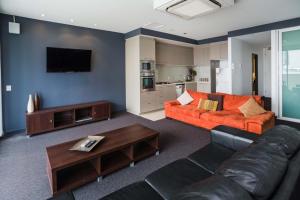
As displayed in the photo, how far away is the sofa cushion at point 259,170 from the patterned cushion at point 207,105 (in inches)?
122

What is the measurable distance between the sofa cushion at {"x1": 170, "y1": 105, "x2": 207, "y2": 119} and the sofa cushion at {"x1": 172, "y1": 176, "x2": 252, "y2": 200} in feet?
10.6

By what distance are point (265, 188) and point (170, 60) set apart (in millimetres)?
6233

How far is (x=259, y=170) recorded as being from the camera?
915 mm

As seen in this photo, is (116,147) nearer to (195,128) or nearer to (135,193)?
(135,193)

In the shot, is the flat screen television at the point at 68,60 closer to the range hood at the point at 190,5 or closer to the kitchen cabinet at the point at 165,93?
the kitchen cabinet at the point at 165,93

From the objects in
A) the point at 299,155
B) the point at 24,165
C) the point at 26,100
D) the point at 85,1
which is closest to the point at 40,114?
the point at 26,100

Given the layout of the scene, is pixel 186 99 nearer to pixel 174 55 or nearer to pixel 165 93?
pixel 165 93

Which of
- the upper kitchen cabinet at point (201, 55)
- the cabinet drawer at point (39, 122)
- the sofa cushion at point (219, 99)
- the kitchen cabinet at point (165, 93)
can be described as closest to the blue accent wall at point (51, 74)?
the cabinet drawer at point (39, 122)

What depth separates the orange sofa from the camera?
10.3 feet

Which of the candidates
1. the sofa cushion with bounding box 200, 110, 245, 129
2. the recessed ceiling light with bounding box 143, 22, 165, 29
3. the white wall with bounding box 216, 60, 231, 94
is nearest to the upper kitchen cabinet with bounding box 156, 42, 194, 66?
the white wall with bounding box 216, 60, 231, 94

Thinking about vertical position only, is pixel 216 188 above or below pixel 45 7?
below

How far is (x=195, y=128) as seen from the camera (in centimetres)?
409

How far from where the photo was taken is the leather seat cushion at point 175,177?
140cm

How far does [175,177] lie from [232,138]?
94 centimetres
